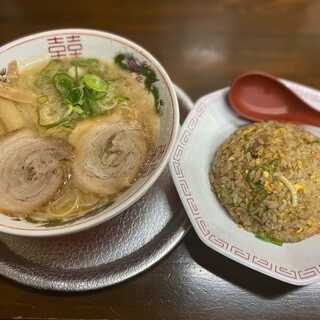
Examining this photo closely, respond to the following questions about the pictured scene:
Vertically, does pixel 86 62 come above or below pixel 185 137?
above

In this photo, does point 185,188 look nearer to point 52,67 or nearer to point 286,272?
point 286,272

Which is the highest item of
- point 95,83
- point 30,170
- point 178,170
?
point 95,83

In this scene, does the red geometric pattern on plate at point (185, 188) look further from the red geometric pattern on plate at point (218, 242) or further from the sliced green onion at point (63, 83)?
the sliced green onion at point (63, 83)

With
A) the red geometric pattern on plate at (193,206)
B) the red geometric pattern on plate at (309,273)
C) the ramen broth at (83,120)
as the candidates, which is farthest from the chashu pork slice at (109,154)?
the red geometric pattern on plate at (309,273)

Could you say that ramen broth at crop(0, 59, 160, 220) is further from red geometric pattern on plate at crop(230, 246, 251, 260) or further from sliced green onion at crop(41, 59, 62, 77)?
red geometric pattern on plate at crop(230, 246, 251, 260)

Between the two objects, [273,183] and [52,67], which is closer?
[273,183]

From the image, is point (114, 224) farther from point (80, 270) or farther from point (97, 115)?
point (97, 115)

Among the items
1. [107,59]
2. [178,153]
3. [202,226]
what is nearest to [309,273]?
[202,226]
